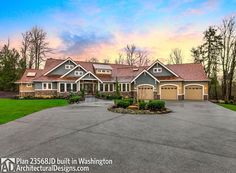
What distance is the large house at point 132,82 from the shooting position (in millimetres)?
26516

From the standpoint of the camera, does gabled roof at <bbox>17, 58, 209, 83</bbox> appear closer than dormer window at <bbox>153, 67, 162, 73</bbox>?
Yes

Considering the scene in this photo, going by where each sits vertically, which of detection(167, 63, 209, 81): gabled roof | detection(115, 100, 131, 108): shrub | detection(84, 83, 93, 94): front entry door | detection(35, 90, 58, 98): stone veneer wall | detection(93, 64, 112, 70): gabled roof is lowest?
detection(115, 100, 131, 108): shrub

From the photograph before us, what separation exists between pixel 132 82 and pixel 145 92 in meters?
2.98

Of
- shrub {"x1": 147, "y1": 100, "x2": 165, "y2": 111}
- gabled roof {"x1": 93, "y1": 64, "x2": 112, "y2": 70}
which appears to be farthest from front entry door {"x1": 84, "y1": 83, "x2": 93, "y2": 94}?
shrub {"x1": 147, "y1": 100, "x2": 165, "y2": 111}

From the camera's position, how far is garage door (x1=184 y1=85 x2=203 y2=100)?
26.2 metres

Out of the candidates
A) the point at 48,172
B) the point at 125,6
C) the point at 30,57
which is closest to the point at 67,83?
the point at 125,6

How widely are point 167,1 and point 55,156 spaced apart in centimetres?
1610

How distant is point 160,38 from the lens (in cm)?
2606

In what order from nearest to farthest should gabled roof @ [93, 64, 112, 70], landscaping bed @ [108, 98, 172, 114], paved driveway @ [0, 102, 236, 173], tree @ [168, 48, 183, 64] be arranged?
paved driveway @ [0, 102, 236, 173]
landscaping bed @ [108, 98, 172, 114]
gabled roof @ [93, 64, 112, 70]
tree @ [168, 48, 183, 64]

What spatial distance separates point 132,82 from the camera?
2948cm

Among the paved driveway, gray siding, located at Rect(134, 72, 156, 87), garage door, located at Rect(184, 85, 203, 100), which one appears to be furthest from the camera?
gray siding, located at Rect(134, 72, 156, 87)

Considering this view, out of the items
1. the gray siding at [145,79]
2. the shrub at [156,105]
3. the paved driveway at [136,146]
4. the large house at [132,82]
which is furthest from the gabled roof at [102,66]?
the paved driveway at [136,146]

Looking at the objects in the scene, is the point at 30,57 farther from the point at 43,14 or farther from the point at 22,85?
the point at 43,14

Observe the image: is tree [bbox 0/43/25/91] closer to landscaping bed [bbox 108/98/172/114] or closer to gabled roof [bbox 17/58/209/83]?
gabled roof [bbox 17/58/209/83]
